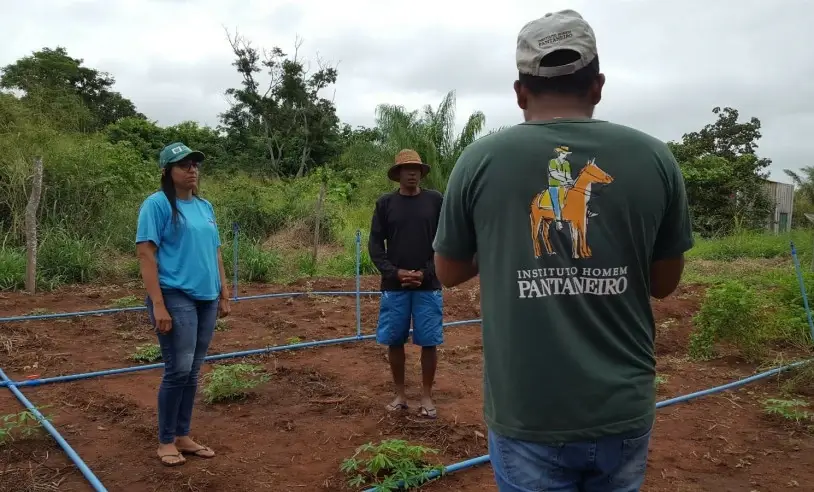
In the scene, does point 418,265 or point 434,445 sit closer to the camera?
point 434,445

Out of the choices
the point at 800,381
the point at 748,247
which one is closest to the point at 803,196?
the point at 748,247

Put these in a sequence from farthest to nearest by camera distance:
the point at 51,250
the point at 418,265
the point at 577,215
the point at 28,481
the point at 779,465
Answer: the point at 51,250 < the point at 418,265 < the point at 779,465 < the point at 28,481 < the point at 577,215

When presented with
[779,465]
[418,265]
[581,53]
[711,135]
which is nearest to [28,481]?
[418,265]

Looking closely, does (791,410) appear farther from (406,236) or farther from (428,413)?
(406,236)

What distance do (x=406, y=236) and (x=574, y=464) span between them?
9.14ft

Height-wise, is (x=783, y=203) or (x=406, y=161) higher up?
(x=783, y=203)

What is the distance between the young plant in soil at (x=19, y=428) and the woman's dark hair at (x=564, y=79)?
343 centimetres

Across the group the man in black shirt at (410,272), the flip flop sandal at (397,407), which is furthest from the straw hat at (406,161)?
the flip flop sandal at (397,407)

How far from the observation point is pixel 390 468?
10.4ft

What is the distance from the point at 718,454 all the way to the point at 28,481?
375 cm

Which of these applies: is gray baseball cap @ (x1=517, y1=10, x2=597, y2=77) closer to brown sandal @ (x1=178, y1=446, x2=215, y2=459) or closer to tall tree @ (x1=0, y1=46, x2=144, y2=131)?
brown sandal @ (x1=178, y1=446, x2=215, y2=459)

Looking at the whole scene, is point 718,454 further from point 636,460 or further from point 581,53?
point 581,53

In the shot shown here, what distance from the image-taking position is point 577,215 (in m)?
1.30

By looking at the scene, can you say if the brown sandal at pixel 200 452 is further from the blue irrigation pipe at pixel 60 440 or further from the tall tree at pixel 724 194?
the tall tree at pixel 724 194
